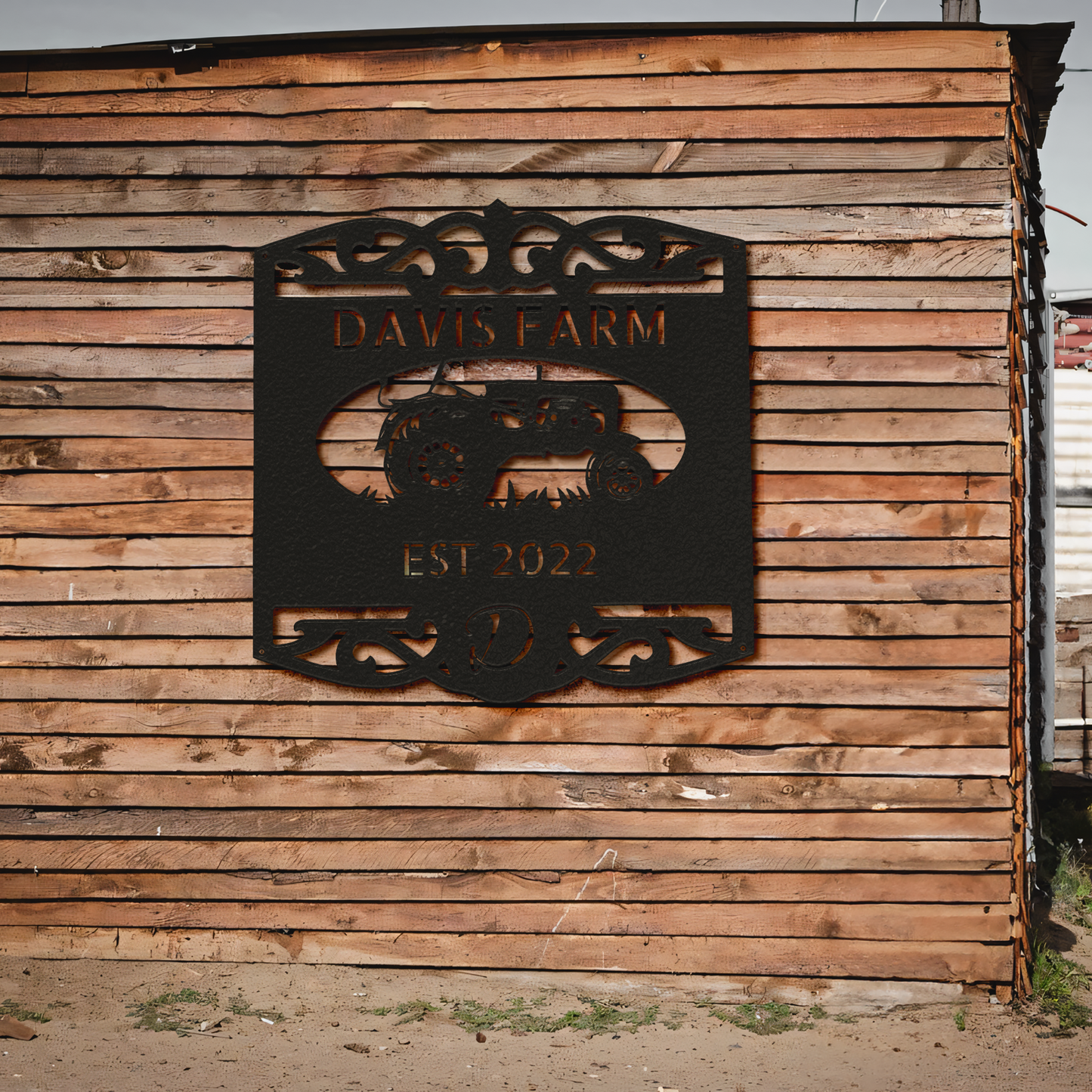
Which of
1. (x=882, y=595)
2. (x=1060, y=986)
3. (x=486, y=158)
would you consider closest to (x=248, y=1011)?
(x=882, y=595)

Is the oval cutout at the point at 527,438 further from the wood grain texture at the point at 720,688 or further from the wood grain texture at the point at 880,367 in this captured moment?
the wood grain texture at the point at 720,688

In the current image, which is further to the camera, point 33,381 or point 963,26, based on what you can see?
point 33,381

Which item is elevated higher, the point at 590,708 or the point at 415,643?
the point at 415,643

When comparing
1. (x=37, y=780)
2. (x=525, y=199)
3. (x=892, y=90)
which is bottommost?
(x=37, y=780)

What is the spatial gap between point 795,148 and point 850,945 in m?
3.22

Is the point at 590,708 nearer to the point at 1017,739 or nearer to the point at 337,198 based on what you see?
the point at 1017,739

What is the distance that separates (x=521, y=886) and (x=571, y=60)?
338cm

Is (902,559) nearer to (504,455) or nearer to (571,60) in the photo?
(504,455)

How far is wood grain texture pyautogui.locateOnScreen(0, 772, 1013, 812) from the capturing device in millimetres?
3746

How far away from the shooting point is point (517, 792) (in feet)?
12.5

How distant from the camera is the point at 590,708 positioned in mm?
3785

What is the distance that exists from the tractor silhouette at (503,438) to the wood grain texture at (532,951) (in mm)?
1824

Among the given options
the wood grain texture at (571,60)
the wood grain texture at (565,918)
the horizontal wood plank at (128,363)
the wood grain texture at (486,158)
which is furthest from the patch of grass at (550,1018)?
the wood grain texture at (571,60)

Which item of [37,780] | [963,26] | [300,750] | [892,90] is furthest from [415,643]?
[963,26]
